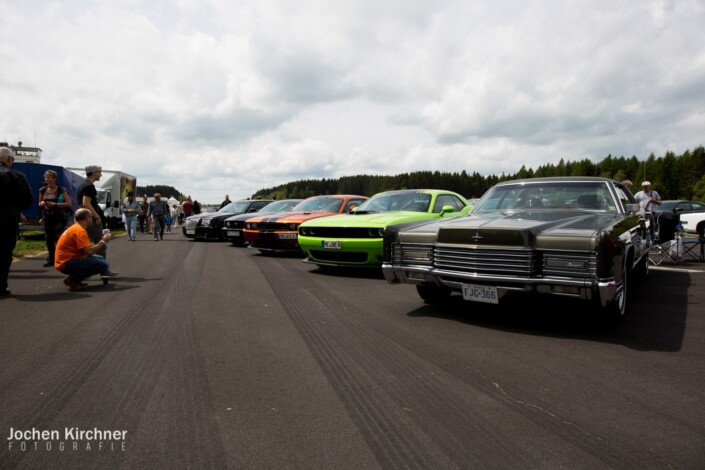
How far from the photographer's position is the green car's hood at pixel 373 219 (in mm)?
7488

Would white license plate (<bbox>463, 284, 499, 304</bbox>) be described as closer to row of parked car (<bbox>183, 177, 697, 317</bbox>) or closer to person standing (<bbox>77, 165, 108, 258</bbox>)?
Answer: row of parked car (<bbox>183, 177, 697, 317</bbox>)

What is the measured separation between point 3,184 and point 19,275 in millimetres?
2415

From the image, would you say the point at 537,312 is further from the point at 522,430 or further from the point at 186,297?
the point at 186,297

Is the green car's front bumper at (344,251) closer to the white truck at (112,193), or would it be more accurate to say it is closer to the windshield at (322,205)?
the windshield at (322,205)

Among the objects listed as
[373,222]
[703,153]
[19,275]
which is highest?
[703,153]

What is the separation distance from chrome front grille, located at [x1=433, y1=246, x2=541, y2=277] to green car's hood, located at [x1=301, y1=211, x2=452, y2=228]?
283 centimetres

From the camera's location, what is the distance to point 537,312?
5.06 m

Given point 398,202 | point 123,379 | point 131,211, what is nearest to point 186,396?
point 123,379

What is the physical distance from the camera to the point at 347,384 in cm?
297

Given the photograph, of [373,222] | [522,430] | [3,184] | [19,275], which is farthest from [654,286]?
[19,275]

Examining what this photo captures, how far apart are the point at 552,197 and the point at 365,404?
4029 millimetres

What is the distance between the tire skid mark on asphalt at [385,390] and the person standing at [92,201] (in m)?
4.41

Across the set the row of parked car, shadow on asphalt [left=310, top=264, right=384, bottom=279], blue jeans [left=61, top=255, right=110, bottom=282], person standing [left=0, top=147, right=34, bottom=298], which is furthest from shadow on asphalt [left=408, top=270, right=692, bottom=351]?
person standing [left=0, top=147, right=34, bottom=298]

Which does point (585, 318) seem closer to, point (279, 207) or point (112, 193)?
point (279, 207)
